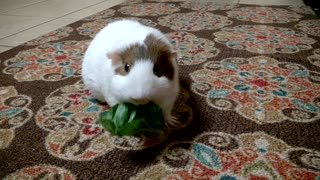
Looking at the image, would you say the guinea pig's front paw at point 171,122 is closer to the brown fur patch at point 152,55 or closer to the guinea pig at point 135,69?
the guinea pig at point 135,69

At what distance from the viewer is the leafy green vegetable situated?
0.72 meters

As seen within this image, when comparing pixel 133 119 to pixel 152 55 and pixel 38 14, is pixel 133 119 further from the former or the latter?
pixel 38 14

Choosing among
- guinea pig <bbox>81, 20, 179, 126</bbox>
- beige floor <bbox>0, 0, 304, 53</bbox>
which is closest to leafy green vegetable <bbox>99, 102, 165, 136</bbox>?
guinea pig <bbox>81, 20, 179, 126</bbox>

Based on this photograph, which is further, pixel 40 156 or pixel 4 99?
pixel 4 99

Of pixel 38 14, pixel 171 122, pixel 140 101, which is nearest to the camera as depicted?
pixel 140 101

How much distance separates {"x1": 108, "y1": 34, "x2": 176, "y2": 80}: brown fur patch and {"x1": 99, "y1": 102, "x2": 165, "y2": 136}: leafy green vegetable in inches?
3.7

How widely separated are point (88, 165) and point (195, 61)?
2.57ft

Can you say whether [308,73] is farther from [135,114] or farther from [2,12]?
[2,12]

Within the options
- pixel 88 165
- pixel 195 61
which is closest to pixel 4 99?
pixel 88 165

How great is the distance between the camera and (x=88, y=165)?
0.71m

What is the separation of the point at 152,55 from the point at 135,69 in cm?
7

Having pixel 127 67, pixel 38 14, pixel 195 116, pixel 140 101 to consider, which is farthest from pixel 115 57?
pixel 38 14

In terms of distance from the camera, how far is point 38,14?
2404 millimetres

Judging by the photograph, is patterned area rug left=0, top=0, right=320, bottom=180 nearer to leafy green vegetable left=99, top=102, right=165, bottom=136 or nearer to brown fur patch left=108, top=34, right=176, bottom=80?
leafy green vegetable left=99, top=102, right=165, bottom=136
